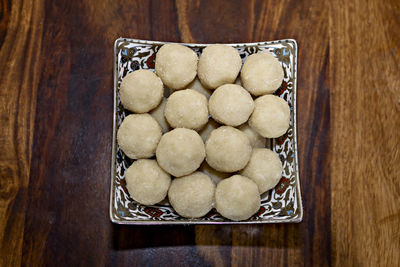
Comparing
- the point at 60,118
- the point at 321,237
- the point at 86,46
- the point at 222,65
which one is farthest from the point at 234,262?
the point at 86,46

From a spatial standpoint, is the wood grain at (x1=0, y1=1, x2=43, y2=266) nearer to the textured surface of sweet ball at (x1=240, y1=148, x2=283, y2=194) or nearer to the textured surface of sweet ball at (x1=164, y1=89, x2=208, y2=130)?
the textured surface of sweet ball at (x1=164, y1=89, x2=208, y2=130)

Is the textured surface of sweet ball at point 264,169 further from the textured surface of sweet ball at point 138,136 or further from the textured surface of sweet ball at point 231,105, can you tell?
the textured surface of sweet ball at point 138,136

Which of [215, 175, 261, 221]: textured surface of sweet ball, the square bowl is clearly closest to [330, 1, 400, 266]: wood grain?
the square bowl

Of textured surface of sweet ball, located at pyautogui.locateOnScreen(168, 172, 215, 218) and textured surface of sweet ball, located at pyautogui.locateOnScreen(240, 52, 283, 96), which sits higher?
textured surface of sweet ball, located at pyautogui.locateOnScreen(240, 52, 283, 96)

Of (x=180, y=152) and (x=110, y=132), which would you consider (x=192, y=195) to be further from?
(x=110, y=132)

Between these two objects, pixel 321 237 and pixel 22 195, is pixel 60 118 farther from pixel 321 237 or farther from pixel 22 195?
pixel 321 237

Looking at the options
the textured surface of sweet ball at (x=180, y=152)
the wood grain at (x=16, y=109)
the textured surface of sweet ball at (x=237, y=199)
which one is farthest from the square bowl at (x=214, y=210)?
the wood grain at (x=16, y=109)
